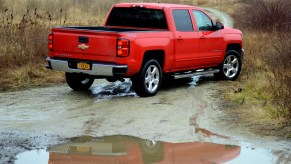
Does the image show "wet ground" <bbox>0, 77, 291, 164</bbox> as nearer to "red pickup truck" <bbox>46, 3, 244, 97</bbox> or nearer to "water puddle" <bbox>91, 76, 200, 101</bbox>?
"water puddle" <bbox>91, 76, 200, 101</bbox>

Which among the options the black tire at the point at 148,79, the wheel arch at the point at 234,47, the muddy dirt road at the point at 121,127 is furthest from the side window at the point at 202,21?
the black tire at the point at 148,79

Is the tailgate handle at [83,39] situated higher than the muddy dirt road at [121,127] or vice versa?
the tailgate handle at [83,39]

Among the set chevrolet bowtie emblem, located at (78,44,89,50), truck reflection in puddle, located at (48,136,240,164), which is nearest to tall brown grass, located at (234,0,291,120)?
truck reflection in puddle, located at (48,136,240,164)

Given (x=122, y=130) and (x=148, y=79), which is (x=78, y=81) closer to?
(x=148, y=79)

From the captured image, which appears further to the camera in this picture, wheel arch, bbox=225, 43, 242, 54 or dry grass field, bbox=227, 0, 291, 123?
wheel arch, bbox=225, 43, 242, 54

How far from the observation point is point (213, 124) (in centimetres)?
897

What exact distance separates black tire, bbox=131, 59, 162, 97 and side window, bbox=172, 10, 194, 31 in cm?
113

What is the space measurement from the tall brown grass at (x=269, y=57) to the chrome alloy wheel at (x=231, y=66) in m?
0.31

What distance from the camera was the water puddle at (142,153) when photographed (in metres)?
6.96

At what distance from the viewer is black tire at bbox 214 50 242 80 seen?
13.6m

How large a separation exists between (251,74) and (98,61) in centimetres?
457

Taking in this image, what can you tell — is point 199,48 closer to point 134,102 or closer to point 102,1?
point 134,102

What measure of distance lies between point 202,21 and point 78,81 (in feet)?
10.1

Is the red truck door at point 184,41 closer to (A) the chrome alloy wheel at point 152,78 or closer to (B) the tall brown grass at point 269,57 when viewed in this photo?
(A) the chrome alloy wheel at point 152,78
